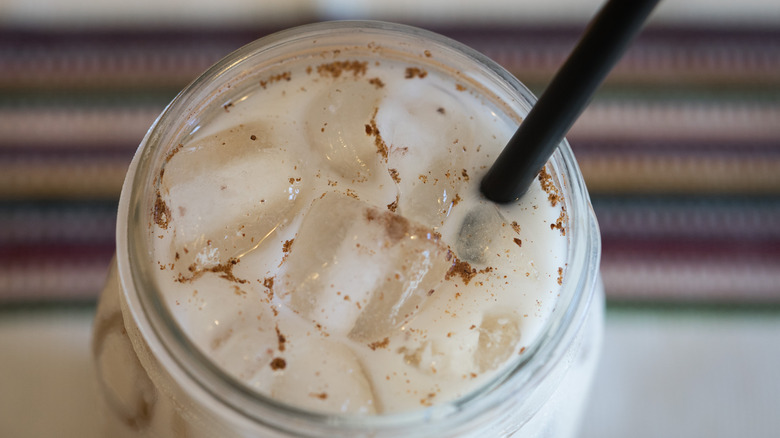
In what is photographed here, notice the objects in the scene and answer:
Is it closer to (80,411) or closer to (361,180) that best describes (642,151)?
(361,180)

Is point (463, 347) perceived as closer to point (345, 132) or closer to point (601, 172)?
Answer: point (345, 132)

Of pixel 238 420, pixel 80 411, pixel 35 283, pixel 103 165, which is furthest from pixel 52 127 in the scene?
pixel 238 420

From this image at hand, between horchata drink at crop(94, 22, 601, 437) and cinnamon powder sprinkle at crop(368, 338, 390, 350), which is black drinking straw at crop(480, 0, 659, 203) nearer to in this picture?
horchata drink at crop(94, 22, 601, 437)

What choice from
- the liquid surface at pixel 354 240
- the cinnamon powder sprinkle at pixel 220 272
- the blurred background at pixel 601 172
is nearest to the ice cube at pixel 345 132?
the liquid surface at pixel 354 240

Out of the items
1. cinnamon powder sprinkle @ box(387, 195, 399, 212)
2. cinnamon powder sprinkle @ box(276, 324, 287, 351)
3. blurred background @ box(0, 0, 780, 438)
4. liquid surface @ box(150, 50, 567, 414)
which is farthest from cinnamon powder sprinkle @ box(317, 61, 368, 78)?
blurred background @ box(0, 0, 780, 438)

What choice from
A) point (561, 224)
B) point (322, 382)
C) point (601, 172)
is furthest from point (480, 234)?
point (601, 172)

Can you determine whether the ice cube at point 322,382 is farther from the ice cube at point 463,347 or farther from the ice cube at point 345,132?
the ice cube at point 345,132
